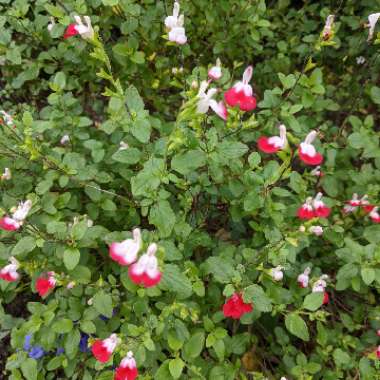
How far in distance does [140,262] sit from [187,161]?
0.41 metres

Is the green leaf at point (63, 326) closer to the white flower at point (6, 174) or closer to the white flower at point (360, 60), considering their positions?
the white flower at point (6, 174)

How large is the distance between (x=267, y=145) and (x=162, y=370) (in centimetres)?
98

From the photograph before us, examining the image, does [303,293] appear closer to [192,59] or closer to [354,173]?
[354,173]

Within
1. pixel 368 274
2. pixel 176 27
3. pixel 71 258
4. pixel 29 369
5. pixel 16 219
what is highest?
pixel 176 27

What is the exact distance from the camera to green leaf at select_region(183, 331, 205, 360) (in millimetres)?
1658

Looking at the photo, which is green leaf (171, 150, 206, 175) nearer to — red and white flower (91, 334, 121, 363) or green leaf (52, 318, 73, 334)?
red and white flower (91, 334, 121, 363)

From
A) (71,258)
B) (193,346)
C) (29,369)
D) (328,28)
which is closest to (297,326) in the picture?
(193,346)

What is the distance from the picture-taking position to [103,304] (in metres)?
1.65

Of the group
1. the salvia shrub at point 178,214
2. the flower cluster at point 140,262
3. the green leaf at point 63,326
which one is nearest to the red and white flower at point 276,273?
the salvia shrub at point 178,214

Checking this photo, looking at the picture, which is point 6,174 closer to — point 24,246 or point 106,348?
point 24,246

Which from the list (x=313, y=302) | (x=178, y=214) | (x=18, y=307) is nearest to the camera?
(x=313, y=302)

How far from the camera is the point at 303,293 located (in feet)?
6.49

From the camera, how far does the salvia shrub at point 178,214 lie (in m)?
1.59

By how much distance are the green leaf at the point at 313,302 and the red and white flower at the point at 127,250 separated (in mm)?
850
